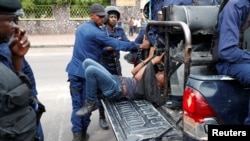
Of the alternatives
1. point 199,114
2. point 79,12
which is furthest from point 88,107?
point 79,12

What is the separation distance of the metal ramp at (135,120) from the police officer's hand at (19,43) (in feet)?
3.91

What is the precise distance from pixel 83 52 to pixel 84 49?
0.14ft

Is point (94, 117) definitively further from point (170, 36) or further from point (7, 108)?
point (7, 108)

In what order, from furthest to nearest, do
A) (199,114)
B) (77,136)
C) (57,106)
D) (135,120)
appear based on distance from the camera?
1. (57,106)
2. (77,136)
3. (135,120)
4. (199,114)

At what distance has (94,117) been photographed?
586 cm

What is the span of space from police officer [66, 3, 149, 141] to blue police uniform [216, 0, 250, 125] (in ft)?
6.49

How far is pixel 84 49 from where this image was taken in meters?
4.76

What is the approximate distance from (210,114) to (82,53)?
104 inches

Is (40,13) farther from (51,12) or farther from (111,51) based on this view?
(111,51)

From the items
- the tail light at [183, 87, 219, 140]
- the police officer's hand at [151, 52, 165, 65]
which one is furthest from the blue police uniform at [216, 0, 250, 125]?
the police officer's hand at [151, 52, 165, 65]

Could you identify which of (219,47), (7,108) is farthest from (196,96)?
(7,108)

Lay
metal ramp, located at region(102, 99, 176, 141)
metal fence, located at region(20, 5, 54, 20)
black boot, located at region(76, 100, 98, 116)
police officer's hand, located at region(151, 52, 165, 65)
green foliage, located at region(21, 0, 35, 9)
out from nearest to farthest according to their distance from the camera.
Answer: metal ramp, located at region(102, 99, 176, 141) → police officer's hand, located at region(151, 52, 165, 65) → black boot, located at region(76, 100, 98, 116) → green foliage, located at region(21, 0, 35, 9) → metal fence, located at region(20, 5, 54, 20)

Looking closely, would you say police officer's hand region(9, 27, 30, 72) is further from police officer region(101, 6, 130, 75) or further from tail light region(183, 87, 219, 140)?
police officer region(101, 6, 130, 75)

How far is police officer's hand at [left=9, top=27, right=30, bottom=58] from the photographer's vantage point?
2.23 m
